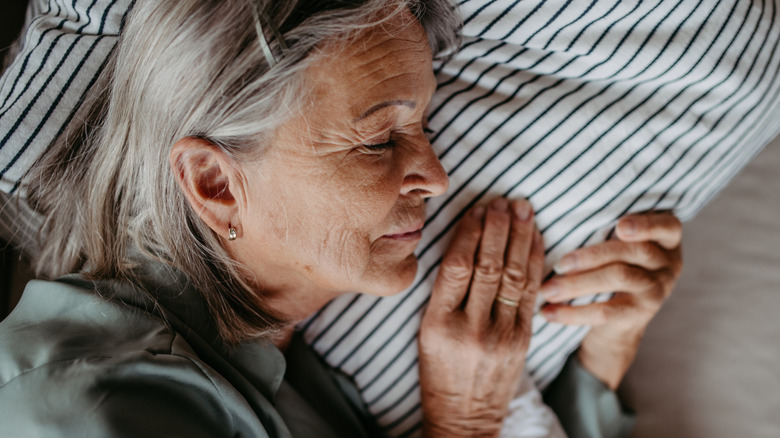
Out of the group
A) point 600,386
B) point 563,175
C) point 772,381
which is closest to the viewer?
point 563,175

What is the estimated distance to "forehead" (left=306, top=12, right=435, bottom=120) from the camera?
29.1 inches

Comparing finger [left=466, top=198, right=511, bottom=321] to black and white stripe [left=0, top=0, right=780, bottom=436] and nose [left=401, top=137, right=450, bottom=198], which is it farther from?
nose [left=401, top=137, right=450, bottom=198]

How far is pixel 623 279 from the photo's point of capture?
109cm

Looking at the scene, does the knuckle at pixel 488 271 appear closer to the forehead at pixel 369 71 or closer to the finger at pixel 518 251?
the finger at pixel 518 251

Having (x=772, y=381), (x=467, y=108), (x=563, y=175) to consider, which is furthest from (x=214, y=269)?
(x=772, y=381)

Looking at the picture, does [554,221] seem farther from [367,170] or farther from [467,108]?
[367,170]

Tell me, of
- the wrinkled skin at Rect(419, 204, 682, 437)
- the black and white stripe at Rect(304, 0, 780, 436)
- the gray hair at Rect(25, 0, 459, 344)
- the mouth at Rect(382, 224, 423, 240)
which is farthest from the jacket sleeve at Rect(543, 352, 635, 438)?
the gray hair at Rect(25, 0, 459, 344)

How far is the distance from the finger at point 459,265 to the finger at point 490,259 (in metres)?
0.02

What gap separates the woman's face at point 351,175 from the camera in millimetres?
757

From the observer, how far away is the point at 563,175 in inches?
40.9

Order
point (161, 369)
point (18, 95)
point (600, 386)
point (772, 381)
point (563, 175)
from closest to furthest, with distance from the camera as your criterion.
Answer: point (161, 369)
point (18, 95)
point (563, 175)
point (772, 381)
point (600, 386)

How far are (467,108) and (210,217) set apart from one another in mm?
509

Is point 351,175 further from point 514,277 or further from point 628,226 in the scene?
point 628,226

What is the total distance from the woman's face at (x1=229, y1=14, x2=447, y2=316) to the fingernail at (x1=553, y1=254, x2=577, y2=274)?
1.05 ft
